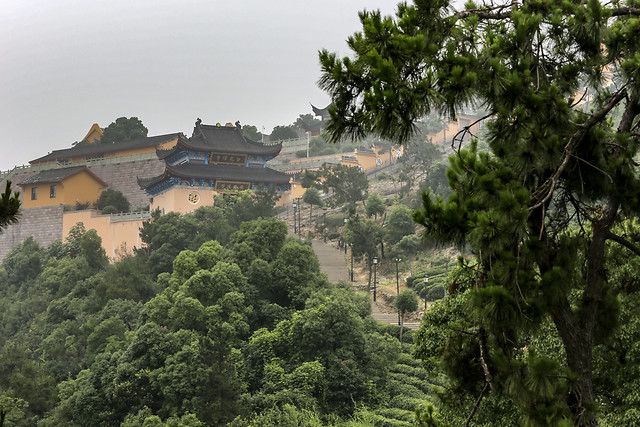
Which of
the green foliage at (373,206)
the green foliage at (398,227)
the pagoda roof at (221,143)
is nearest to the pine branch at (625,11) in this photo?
the green foliage at (398,227)

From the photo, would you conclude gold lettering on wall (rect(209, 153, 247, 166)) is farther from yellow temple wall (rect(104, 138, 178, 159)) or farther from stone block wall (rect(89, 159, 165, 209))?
yellow temple wall (rect(104, 138, 178, 159))

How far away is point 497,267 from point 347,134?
1.45 metres

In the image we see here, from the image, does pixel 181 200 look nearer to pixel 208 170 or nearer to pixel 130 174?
pixel 208 170

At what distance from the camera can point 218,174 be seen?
36281 millimetres

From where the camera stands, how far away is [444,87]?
5105mm

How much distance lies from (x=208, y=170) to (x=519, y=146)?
106 ft

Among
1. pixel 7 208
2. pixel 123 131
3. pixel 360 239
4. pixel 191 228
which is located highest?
pixel 123 131

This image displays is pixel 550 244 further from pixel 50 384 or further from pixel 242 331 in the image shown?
pixel 50 384

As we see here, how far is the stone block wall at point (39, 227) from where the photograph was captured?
118ft

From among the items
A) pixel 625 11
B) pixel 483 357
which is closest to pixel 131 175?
pixel 483 357

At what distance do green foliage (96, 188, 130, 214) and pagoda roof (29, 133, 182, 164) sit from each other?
12.1 ft

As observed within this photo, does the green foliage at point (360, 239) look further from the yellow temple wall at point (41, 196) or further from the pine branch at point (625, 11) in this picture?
the pine branch at point (625, 11)

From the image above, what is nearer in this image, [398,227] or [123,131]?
[398,227]

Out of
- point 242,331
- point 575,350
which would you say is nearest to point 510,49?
point 575,350
